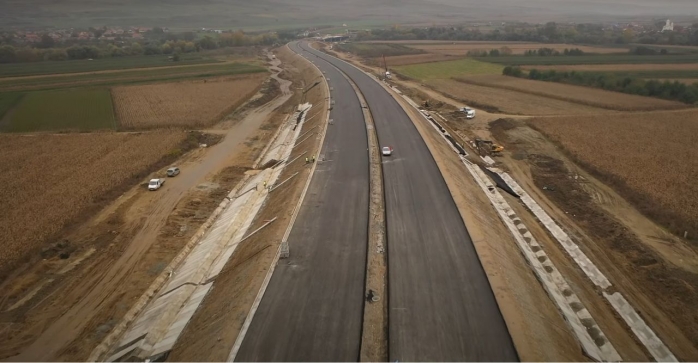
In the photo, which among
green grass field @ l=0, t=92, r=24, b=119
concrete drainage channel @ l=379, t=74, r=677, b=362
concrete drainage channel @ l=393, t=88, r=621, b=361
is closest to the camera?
concrete drainage channel @ l=393, t=88, r=621, b=361

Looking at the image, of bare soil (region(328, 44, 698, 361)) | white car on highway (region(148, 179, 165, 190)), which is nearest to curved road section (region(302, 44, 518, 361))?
bare soil (region(328, 44, 698, 361))

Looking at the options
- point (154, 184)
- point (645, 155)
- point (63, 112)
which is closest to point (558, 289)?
point (645, 155)

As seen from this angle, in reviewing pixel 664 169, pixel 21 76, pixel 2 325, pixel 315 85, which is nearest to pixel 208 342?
pixel 2 325

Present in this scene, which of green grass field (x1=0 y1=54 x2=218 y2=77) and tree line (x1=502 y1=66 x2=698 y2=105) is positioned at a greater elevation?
green grass field (x1=0 y1=54 x2=218 y2=77)

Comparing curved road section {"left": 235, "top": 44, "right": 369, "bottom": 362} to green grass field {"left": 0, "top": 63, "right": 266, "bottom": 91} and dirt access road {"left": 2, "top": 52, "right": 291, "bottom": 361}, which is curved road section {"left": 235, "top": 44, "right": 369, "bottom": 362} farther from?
green grass field {"left": 0, "top": 63, "right": 266, "bottom": 91}

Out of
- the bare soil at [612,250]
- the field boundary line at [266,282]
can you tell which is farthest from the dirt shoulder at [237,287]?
the bare soil at [612,250]

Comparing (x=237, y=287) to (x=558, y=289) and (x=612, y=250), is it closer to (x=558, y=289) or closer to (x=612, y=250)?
(x=558, y=289)
